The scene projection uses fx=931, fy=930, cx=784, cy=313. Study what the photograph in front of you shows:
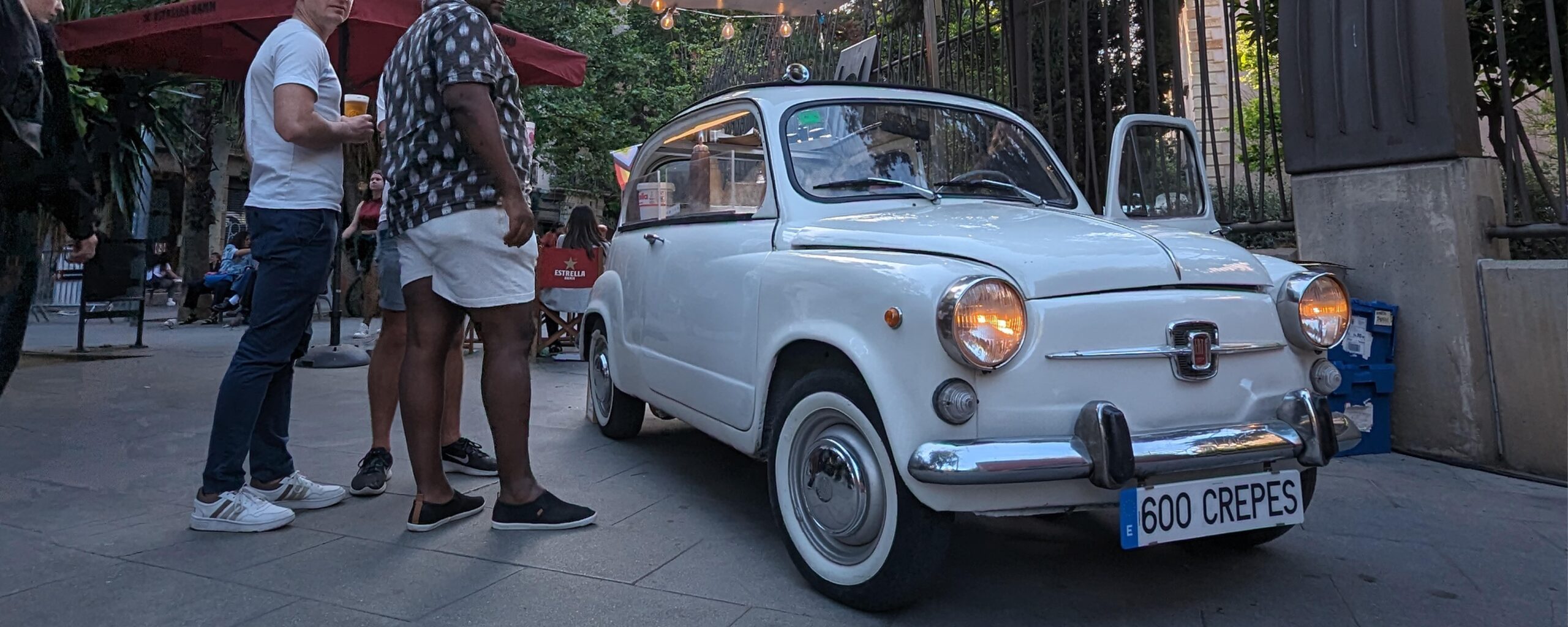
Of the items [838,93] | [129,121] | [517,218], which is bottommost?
[517,218]

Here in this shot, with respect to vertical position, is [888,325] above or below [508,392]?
above

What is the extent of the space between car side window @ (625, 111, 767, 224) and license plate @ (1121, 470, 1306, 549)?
1.71m

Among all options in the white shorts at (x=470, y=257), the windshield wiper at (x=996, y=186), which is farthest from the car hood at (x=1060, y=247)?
the white shorts at (x=470, y=257)

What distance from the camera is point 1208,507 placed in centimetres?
233

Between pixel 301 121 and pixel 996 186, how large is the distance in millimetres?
2432

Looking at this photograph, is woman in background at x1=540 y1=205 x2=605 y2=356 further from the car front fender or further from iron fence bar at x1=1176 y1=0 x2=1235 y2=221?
the car front fender

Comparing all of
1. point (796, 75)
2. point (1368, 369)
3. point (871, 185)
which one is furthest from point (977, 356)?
point (1368, 369)

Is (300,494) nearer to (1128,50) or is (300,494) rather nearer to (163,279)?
(1128,50)

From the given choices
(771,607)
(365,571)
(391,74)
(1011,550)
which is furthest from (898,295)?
(391,74)

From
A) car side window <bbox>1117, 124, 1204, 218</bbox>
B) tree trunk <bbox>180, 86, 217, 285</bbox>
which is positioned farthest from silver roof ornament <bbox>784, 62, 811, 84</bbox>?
tree trunk <bbox>180, 86, 217, 285</bbox>

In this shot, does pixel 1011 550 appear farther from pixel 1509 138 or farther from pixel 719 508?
pixel 1509 138

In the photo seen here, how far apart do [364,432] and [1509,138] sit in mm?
5767

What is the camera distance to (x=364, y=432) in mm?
4820

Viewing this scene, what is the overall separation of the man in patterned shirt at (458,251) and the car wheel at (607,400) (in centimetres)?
139
